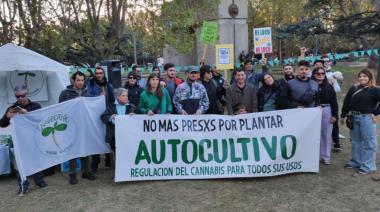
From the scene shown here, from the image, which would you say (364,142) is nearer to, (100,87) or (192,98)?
(192,98)

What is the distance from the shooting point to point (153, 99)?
693 cm

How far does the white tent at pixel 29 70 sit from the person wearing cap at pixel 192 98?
5266mm

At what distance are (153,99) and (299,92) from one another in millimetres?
2400

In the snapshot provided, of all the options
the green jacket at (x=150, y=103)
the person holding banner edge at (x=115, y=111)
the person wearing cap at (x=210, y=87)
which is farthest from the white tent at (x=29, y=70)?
the person wearing cap at (x=210, y=87)

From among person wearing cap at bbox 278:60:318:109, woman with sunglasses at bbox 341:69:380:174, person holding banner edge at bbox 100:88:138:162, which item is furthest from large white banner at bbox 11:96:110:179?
woman with sunglasses at bbox 341:69:380:174

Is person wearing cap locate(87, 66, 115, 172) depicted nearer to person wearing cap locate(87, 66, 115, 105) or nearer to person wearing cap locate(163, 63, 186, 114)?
person wearing cap locate(87, 66, 115, 105)

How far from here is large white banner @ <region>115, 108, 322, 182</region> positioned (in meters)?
6.43

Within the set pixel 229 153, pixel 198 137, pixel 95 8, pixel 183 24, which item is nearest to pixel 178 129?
pixel 198 137

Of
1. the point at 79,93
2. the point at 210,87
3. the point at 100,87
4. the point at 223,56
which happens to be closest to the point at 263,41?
the point at 223,56

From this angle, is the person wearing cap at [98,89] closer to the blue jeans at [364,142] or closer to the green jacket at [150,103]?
the green jacket at [150,103]

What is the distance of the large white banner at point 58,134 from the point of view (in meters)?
6.29

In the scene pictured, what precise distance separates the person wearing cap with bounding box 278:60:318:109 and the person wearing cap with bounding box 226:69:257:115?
45 cm

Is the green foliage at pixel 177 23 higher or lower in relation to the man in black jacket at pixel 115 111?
higher

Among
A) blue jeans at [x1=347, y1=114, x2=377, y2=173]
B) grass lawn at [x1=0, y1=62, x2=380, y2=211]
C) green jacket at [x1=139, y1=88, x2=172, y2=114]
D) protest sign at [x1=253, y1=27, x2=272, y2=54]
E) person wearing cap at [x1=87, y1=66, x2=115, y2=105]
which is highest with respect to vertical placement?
protest sign at [x1=253, y1=27, x2=272, y2=54]
